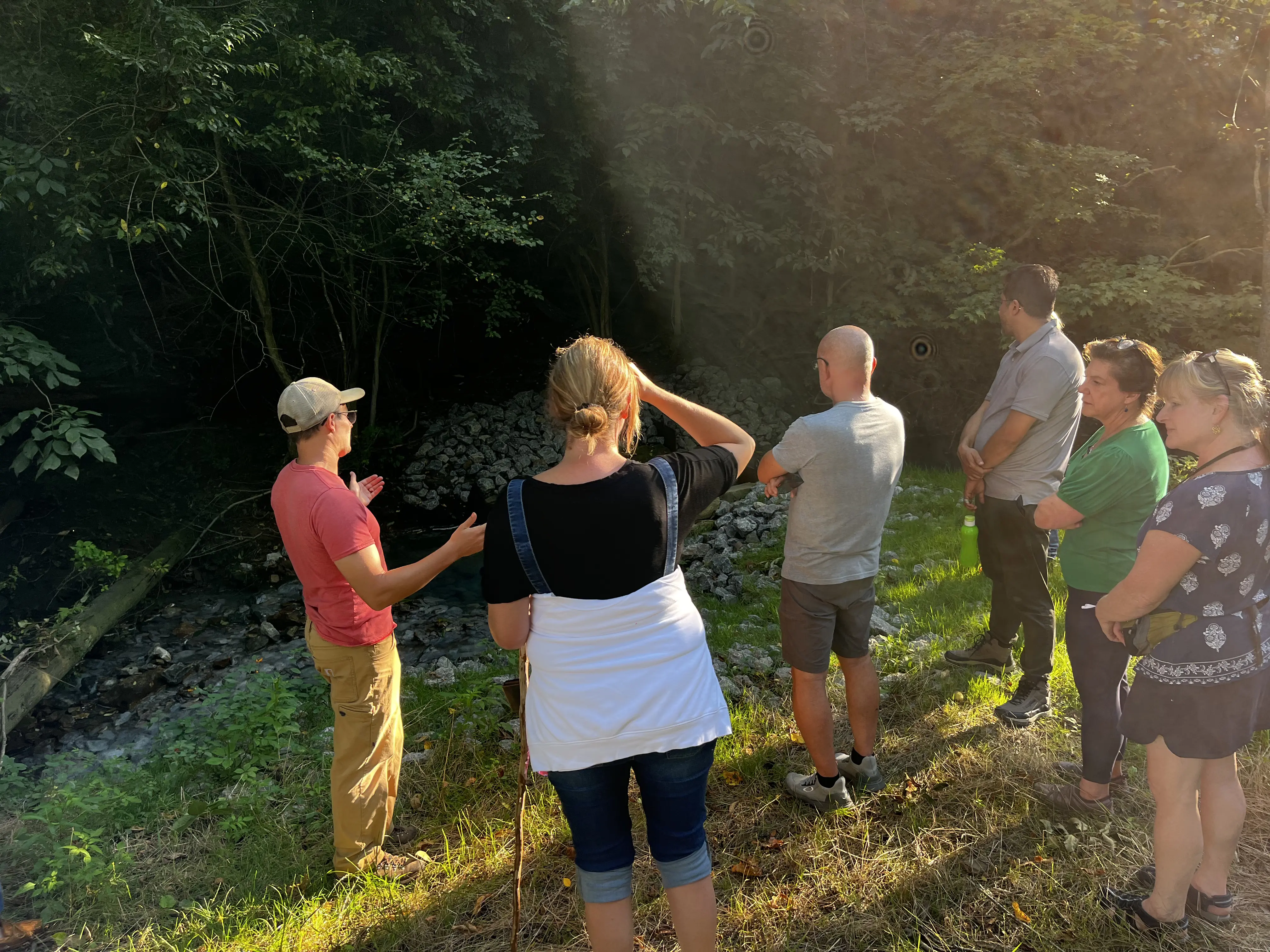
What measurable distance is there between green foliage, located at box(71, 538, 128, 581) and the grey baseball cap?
520 centimetres

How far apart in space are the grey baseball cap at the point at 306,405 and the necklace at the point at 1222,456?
270 cm

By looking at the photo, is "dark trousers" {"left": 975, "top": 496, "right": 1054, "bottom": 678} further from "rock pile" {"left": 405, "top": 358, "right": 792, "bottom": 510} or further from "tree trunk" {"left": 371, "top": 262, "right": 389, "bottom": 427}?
"tree trunk" {"left": 371, "top": 262, "right": 389, "bottom": 427}

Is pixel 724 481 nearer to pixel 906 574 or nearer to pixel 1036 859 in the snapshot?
pixel 1036 859

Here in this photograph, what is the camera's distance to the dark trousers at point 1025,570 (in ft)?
12.8

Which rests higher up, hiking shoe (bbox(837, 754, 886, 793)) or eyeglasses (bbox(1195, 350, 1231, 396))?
eyeglasses (bbox(1195, 350, 1231, 396))

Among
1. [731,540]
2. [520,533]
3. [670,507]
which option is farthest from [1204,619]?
[731,540]

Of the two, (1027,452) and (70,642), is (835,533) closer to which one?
(1027,452)

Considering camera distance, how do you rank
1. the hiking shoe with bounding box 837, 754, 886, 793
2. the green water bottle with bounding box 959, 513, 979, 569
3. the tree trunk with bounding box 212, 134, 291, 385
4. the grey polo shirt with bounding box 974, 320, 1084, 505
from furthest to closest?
1. the tree trunk with bounding box 212, 134, 291, 385
2. the green water bottle with bounding box 959, 513, 979, 569
3. the grey polo shirt with bounding box 974, 320, 1084, 505
4. the hiking shoe with bounding box 837, 754, 886, 793

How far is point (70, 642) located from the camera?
260 inches

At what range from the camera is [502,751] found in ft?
13.5

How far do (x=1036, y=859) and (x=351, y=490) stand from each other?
2924 mm

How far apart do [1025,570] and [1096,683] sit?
1.01 metres

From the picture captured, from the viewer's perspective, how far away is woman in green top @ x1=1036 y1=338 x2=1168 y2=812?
293cm

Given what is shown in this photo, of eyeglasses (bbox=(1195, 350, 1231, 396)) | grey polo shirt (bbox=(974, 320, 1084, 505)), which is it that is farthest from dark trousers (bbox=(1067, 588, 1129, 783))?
eyeglasses (bbox=(1195, 350, 1231, 396))
